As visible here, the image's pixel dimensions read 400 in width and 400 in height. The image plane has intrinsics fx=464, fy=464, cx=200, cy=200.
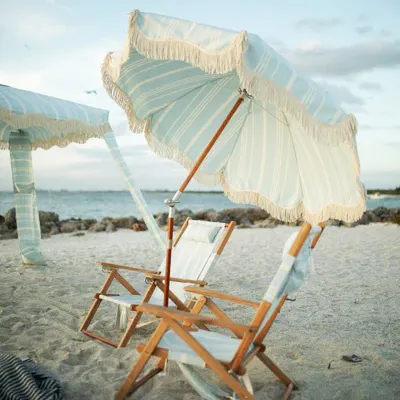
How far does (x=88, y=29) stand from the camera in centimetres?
814

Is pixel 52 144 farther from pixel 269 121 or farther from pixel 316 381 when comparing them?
pixel 316 381

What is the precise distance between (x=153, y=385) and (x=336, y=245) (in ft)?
23.5

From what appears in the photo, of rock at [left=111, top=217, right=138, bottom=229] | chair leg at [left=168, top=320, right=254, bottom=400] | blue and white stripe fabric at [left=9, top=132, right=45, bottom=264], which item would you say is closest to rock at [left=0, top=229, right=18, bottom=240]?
rock at [left=111, top=217, right=138, bottom=229]

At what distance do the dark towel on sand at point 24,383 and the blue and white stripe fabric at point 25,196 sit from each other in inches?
153

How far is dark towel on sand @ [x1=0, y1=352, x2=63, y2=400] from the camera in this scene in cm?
242

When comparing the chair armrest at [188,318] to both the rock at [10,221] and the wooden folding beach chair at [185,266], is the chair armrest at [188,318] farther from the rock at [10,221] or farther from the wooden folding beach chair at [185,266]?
the rock at [10,221]

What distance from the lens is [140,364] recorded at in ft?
7.87

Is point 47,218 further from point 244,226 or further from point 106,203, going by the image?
point 106,203

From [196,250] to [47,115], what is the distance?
8.40 ft

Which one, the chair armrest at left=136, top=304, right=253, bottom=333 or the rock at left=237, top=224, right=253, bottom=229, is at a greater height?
the chair armrest at left=136, top=304, right=253, bottom=333

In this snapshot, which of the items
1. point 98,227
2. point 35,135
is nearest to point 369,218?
point 98,227

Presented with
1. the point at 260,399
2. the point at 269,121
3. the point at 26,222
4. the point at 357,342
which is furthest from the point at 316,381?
the point at 26,222

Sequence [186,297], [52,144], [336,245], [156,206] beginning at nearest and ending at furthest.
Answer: [186,297] < [52,144] < [336,245] < [156,206]

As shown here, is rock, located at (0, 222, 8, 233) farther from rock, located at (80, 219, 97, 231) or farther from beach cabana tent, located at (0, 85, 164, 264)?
beach cabana tent, located at (0, 85, 164, 264)
